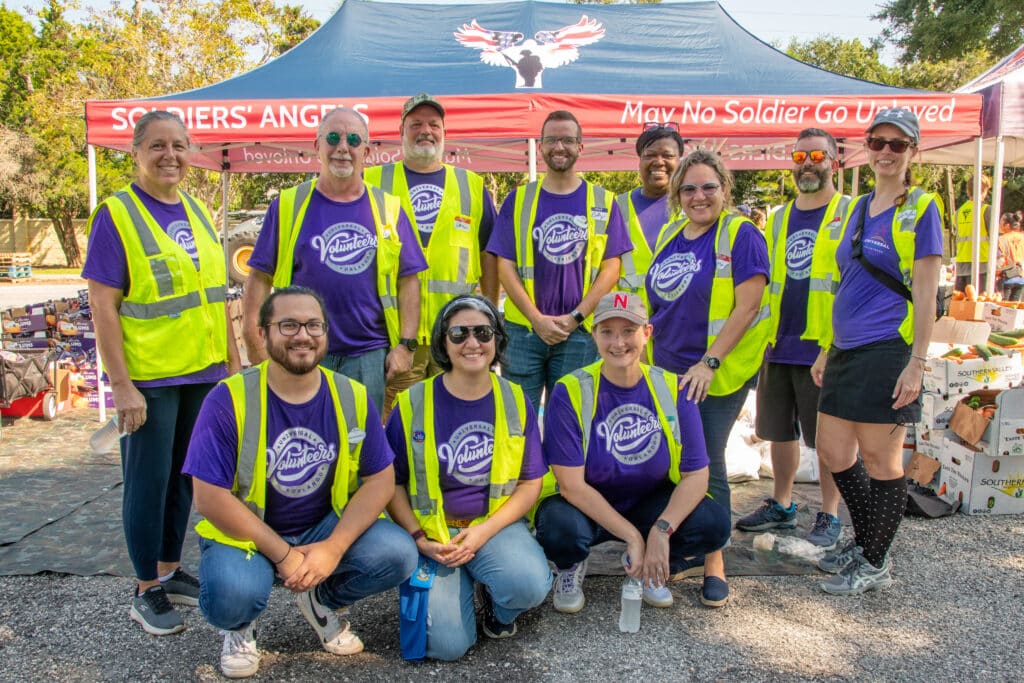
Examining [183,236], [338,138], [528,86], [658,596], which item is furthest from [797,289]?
[528,86]

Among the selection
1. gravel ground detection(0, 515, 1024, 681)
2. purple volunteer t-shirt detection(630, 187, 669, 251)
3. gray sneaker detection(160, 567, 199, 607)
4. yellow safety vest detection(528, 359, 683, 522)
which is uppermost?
purple volunteer t-shirt detection(630, 187, 669, 251)

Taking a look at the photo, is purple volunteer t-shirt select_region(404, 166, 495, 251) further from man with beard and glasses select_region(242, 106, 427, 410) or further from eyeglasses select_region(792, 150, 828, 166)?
eyeglasses select_region(792, 150, 828, 166)

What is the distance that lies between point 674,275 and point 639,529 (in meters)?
1.06

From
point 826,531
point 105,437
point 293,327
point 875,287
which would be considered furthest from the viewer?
point 826,531

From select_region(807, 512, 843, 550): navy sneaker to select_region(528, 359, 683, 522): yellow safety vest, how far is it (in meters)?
1.13

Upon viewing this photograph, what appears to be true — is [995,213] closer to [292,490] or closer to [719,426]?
[719,426]

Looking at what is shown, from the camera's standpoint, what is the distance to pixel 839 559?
3.43m

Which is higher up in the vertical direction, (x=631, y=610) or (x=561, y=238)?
(x=561, y=238)

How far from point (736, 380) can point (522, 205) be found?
4.03ft

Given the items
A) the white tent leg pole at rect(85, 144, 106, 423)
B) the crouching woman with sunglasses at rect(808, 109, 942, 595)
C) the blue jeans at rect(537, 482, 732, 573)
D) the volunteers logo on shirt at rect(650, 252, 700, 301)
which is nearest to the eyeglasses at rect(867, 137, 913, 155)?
the crouching woman with sunglasses at rect(808, 109, 942, 595)

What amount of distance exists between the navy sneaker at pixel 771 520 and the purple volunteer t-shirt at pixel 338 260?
217cm

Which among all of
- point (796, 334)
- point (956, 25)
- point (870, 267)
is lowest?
point (796, 334)

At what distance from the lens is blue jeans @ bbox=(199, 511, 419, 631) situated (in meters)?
2.49

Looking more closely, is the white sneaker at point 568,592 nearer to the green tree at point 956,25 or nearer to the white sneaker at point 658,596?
the white sneaker at point 658,596
